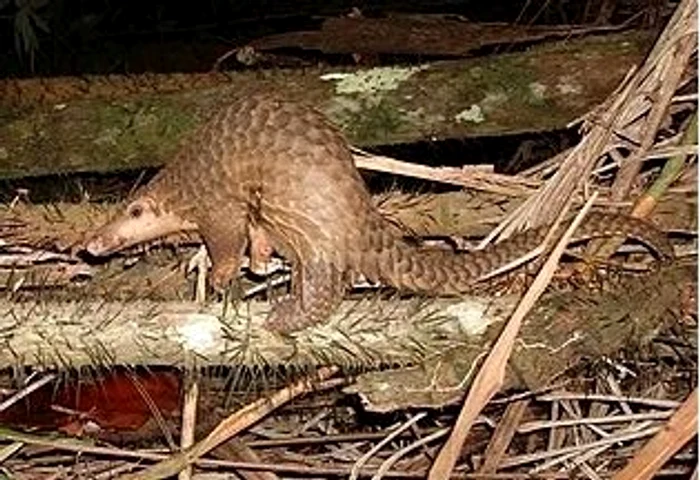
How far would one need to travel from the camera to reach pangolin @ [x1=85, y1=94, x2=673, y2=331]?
4.37ft

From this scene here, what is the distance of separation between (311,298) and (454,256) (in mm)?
162

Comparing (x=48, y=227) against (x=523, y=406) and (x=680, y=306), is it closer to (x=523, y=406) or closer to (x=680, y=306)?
(x=523, y=406)

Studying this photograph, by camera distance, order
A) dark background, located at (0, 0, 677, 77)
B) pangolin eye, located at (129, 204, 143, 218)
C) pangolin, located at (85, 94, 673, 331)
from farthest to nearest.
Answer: dark background, located at (0, 0, 677, 77) → pangolin eye, located at (129, 204, 143, 218) → pangolin, located at (85, 94, 673, 331)

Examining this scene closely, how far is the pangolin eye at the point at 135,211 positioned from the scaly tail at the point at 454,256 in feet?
0.82

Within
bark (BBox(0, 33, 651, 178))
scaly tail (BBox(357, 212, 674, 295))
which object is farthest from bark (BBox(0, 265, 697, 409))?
bark (BBox(0, 33, 651, 178))

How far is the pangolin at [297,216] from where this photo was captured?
1.33 m

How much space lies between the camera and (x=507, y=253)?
1368mm

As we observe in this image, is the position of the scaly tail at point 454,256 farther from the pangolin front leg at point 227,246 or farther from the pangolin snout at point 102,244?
the pangolin snout at point 102,244

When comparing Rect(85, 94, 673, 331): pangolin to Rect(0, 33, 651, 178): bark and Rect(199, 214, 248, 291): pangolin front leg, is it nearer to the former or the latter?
Rect(199, 214, 248, 291): pangolin front leg

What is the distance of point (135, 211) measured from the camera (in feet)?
4.70

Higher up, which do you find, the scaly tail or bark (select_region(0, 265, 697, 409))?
the scaly tail

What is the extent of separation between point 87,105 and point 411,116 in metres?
0.45

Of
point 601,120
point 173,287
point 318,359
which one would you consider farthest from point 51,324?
point 601,120

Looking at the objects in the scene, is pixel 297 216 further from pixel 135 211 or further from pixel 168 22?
pixel 168 22
